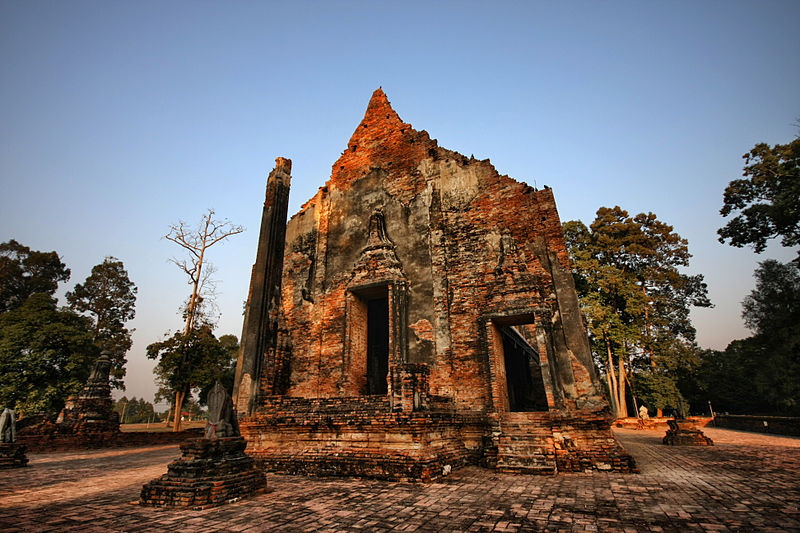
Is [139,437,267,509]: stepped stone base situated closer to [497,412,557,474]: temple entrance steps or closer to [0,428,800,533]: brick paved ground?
[0,428,800,533]: brick paved ground

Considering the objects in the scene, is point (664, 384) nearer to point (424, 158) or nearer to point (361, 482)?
point (424, 158)

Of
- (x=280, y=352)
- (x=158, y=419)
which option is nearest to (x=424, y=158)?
(x=280, y=352)

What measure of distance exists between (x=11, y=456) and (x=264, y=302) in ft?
23.0

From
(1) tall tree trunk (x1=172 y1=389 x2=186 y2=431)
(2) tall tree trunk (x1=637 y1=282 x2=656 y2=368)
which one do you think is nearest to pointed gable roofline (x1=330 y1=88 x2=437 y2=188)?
(1) tall tree trunk (x1=172 y1=389 x2=186 y2=431)

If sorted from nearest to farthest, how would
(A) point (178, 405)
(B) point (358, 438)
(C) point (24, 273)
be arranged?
1. (B) point (358, 438)
2. (A) point (178, 405)
3. (C) point (24, 273)

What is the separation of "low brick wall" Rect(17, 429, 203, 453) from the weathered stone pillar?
16.1ft

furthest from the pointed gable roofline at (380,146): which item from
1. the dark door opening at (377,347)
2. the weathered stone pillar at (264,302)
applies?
the dark door opening at (377,347)

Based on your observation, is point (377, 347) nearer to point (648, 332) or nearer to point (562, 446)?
point (562, 446)

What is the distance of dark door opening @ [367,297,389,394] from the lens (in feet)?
39.7

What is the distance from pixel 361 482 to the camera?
21.2 feet

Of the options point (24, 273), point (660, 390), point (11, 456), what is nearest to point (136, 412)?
point (24, 273)

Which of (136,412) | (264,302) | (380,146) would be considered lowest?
(136,412)

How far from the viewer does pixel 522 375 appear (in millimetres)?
14141

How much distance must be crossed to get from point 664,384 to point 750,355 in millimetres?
8491
